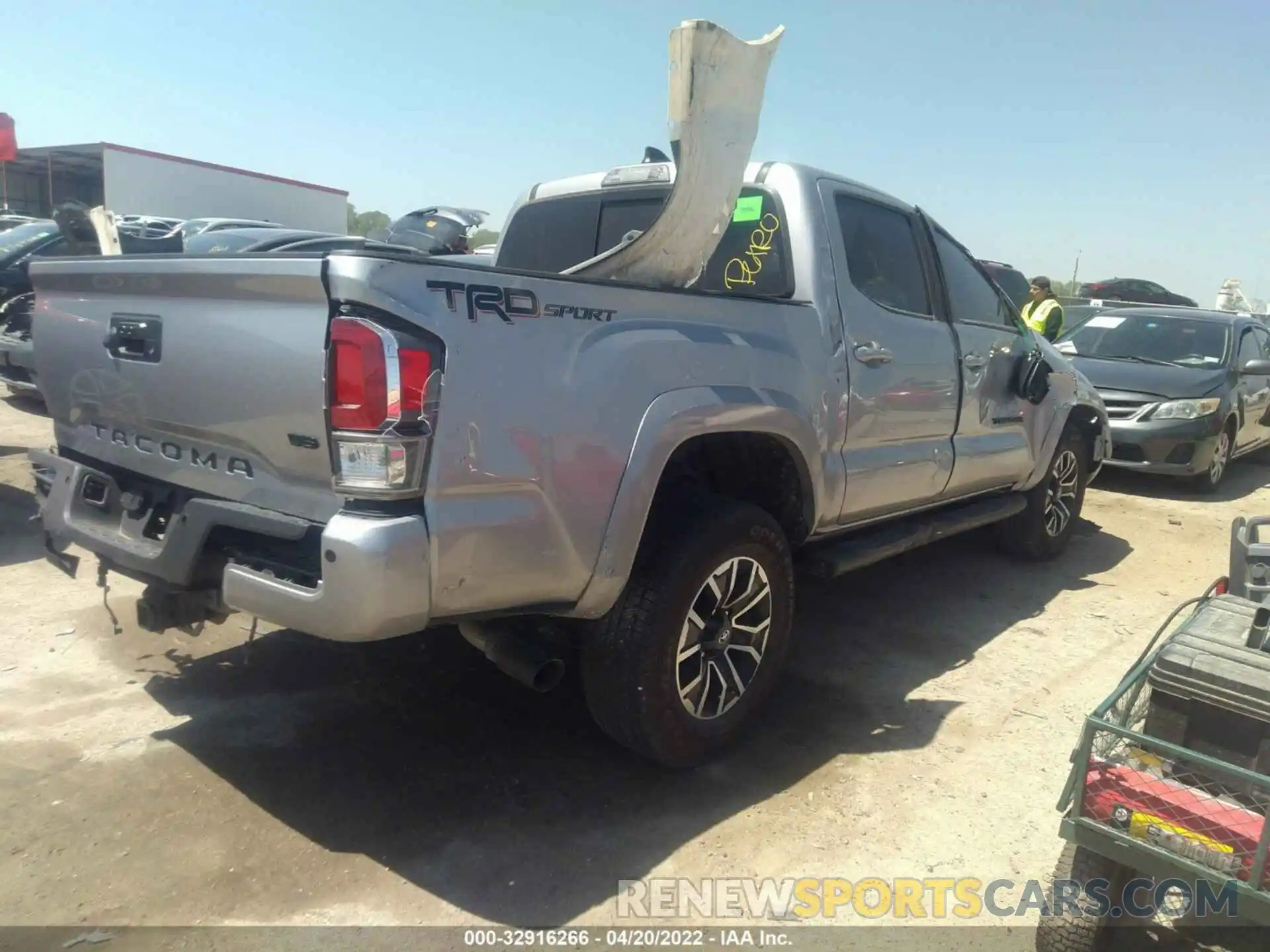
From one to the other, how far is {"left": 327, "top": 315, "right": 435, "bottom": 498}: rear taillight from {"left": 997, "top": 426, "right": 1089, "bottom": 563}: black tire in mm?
4359

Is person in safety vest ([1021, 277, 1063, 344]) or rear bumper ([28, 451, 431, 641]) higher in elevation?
person in safety vest ([1021, 277, 1063, 344])

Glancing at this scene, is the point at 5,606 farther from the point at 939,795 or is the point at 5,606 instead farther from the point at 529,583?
the point at 939,795

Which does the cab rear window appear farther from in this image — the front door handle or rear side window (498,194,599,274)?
the front door handle

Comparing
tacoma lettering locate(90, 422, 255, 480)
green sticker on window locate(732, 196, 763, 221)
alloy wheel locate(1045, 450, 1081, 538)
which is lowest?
alloy wheel locate(1045, 450, 1081, 538)

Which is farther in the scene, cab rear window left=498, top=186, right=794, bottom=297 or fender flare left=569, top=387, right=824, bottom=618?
cab rear window left=498, top=186, right=794, bottom=297

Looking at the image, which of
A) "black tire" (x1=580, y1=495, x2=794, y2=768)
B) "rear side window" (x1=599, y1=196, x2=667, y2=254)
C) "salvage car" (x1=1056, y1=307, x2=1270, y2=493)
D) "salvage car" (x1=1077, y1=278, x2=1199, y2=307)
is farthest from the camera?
"salvage car" (x1=1077, y1=278, x2=1199, y2=307)

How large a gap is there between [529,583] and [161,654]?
226cm

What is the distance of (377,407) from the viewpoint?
89.8 inches

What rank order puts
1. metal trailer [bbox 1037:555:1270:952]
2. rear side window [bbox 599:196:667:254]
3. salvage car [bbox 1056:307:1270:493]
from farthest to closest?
salvage car [bbox 1056:307:1270:493] < rear side window [bbox 599:196:667:254] < metal trailer [bbox 1037:555:1270:952]

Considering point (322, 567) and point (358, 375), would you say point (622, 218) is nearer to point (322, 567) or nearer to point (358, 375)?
point (358, 375)

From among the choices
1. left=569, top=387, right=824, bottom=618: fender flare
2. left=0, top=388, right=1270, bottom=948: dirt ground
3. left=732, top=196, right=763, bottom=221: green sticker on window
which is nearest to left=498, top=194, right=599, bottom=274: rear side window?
left=732, top=196, right=763, bottom=221: green sticker on window

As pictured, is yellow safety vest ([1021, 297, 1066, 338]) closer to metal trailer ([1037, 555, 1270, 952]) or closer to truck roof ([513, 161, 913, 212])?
truck roof ([513, 161, 913, 212])

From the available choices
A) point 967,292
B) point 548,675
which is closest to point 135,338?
point 548,675

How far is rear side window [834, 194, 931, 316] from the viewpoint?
388 centimetres
